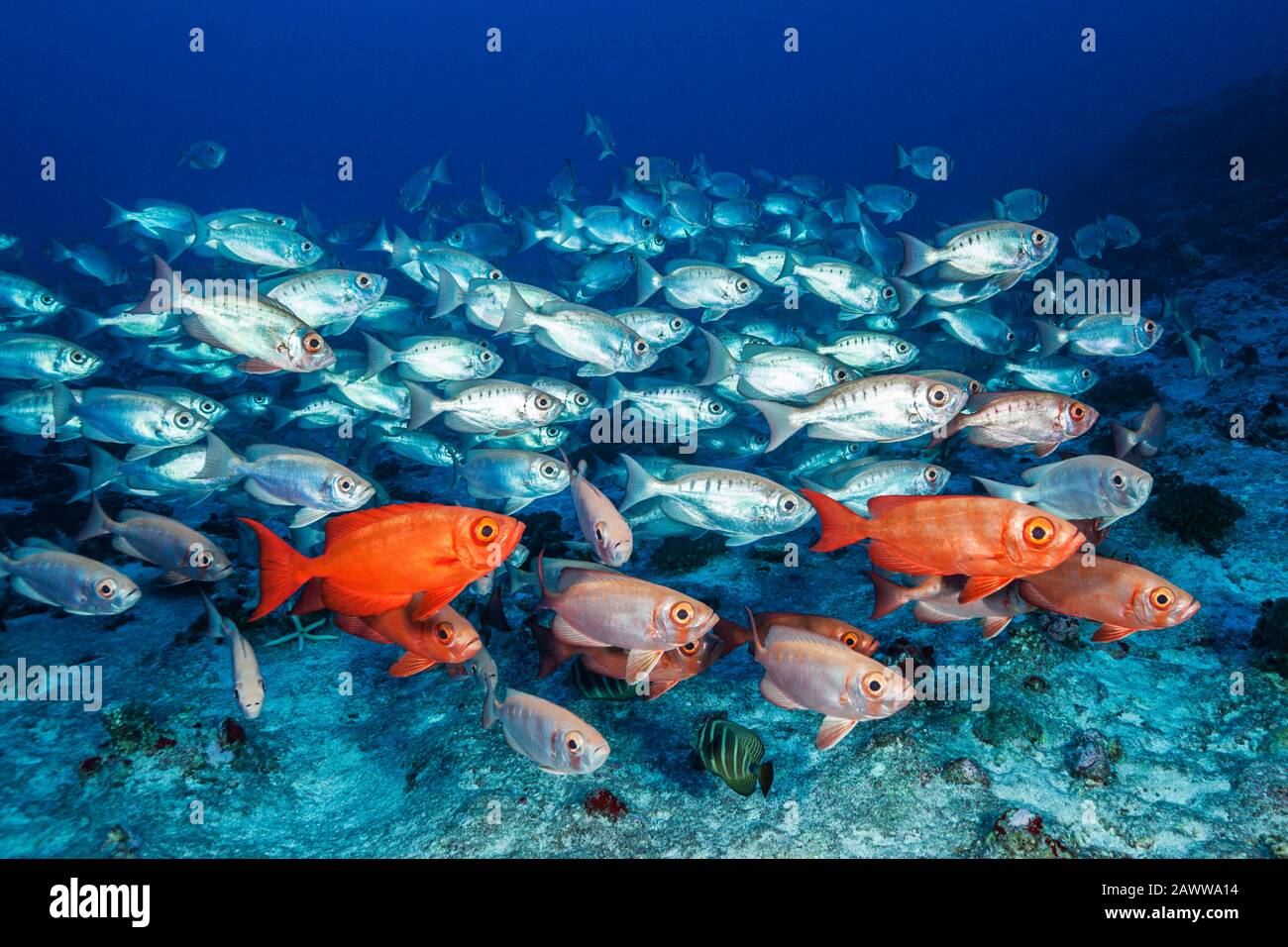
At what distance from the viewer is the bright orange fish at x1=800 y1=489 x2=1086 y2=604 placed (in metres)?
2.73

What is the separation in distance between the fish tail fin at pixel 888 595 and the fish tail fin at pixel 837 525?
0.60 meters

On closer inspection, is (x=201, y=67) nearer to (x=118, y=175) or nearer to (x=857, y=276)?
(x=118, y=175)

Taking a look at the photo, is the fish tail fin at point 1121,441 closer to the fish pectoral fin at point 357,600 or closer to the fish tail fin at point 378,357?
the fish pectoral fin at point 357,600

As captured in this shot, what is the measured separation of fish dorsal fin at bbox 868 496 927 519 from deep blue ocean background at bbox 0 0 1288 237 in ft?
304

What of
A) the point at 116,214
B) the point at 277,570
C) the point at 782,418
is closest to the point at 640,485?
the point at 782,418

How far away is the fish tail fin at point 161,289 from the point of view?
421cm

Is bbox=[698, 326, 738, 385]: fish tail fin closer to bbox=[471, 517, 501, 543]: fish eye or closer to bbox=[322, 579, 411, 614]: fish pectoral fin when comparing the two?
bbox=[471, 517, 501, 543]: fish eye

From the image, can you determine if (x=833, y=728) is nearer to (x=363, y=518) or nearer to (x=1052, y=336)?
(x=363, y=518)

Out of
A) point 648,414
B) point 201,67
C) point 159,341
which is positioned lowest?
point 648,414

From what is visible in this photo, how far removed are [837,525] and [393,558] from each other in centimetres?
215

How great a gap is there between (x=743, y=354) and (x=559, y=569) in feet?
9.07

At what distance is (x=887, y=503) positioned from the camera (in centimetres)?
312
